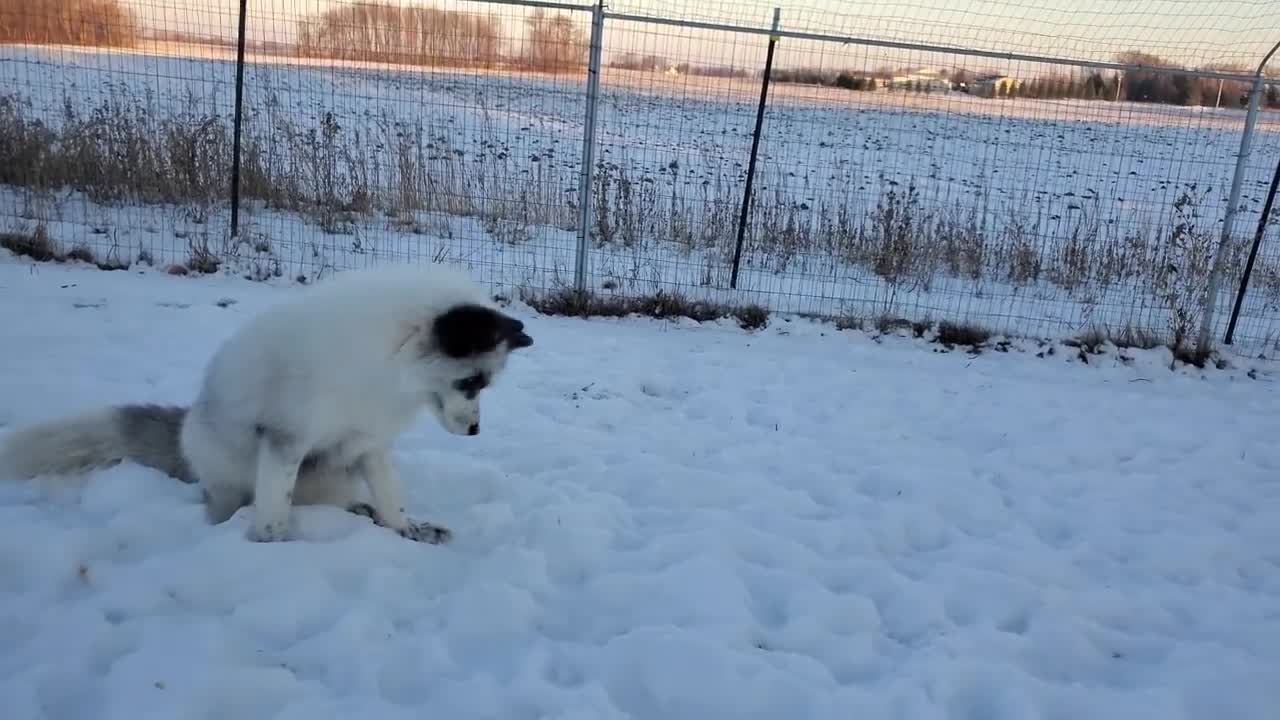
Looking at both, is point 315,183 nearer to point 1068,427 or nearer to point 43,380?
point 43,380

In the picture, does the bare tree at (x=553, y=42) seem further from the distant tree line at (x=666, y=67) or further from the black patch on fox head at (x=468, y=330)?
the black patch on fox head at (x=468, y=330)

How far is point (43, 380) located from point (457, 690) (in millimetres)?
3371

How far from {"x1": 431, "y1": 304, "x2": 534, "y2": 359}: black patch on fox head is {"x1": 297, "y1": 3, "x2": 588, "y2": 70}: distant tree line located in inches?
206

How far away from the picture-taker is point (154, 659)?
93.4 inches

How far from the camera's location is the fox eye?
2.89m

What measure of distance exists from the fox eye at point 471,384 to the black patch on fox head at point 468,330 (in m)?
0.10

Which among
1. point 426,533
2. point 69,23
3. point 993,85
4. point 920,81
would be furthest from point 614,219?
point 426,533

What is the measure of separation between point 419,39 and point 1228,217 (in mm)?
7557

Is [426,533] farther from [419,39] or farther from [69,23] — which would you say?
[69,23]

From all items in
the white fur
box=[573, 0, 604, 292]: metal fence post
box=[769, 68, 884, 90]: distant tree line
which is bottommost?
the white fur

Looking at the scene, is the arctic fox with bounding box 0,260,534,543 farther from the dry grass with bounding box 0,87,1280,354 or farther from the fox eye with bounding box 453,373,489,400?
the dry grass with bounding box 0,87,1280,354

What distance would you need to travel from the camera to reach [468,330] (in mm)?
2756

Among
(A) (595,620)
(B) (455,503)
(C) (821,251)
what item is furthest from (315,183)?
(A) (595,620)

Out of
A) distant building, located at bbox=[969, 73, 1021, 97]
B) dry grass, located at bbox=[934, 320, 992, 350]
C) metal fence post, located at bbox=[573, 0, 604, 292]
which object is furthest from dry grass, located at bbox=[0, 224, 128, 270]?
distant building, located at bbox=[969, 73, 1021, 97]
